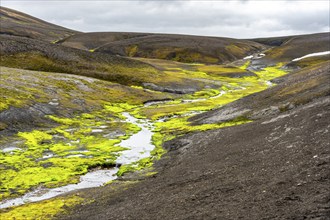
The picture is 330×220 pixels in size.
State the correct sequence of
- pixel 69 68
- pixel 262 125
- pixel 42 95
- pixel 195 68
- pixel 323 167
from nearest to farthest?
pixel 323 167
pixel 262 125
pixel 42 95
pixel 69 68
pixel 195 68

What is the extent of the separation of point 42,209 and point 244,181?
1850 cm

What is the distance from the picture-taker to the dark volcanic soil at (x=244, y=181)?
82.9ft

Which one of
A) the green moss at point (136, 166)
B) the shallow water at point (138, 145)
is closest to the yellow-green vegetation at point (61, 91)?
the shallow water at point (138, 145)

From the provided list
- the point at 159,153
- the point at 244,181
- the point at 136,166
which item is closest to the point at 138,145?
the point at 159,153

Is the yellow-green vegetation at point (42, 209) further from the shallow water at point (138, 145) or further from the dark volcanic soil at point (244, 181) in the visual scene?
the shallow water at point (138, 145)

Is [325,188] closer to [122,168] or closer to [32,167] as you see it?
[122,168]

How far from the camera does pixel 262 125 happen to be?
54.2 metres

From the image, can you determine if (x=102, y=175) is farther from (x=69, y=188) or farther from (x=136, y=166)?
(x=69, y=188)

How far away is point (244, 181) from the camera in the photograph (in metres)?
31.6

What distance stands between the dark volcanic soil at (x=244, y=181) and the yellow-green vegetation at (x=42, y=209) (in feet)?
5.10

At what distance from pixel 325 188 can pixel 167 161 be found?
28957mm

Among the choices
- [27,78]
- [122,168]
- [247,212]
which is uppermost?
[27,78]

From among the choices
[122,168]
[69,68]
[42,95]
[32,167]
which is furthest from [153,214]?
[69,68]

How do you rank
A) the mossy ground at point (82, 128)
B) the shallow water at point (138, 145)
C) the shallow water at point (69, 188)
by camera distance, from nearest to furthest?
the shallow water at point (69, 188)
the mossy ground at point (82, 128)
the shallow water at point (138, 145)
